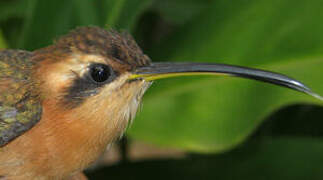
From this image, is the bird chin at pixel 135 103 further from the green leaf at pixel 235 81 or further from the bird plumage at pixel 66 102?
the green leaf at pixel 235 81

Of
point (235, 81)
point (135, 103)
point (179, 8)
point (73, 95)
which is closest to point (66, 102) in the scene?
point (73, 95)

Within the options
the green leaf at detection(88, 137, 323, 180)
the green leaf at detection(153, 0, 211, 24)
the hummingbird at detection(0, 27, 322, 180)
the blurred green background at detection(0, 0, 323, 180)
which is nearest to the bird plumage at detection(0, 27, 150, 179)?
the hummingbird at detection(0, 27, 322, 180)

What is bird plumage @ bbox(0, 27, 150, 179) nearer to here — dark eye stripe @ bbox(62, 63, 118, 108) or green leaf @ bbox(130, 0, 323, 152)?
dark eye stripe @ bbox(62, 63, 118, 108)

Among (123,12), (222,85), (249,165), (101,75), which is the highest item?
(123,12)

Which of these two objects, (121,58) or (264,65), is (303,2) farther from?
(121,58)

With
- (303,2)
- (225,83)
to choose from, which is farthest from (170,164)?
(303,2)

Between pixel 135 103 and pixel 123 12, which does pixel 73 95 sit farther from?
pixel 123 12
